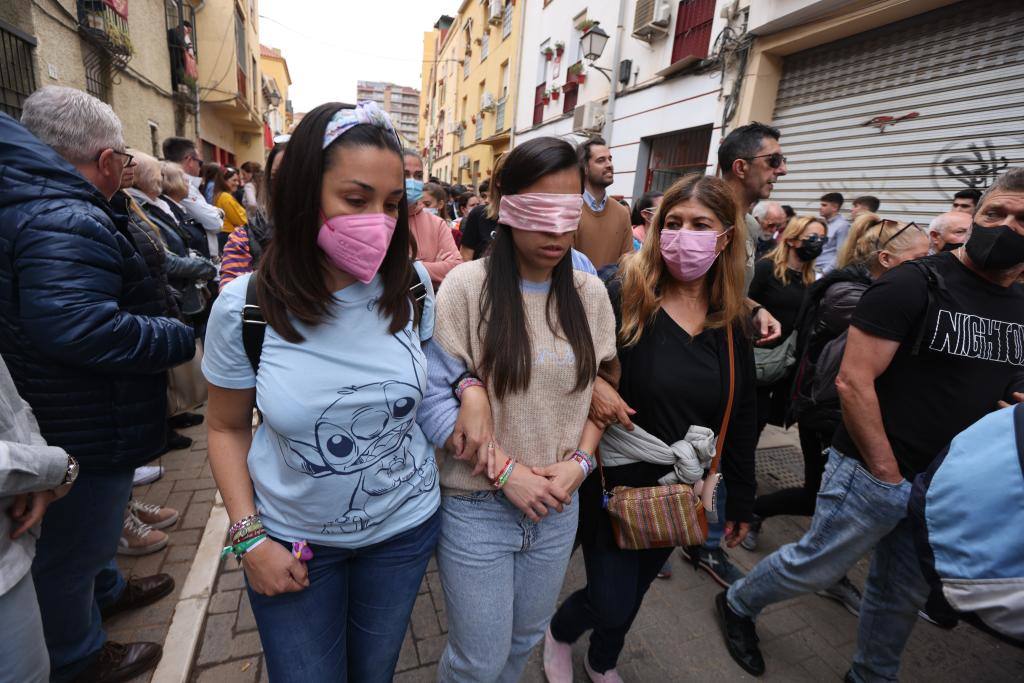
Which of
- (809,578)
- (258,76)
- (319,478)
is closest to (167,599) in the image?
(319,478)

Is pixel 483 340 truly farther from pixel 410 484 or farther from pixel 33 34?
pixel 33 34

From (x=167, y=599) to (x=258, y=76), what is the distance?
98.9ft

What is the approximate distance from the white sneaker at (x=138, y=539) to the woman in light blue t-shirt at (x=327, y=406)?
6.60ft

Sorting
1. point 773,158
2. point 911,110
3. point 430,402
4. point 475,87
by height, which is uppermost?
point 475,87

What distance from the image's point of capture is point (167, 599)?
254 cm

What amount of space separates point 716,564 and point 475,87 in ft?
80.1

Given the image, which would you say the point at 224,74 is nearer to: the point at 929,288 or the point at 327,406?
the point at 327,406

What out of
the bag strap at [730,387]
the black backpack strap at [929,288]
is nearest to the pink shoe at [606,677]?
the bag strap at [730,387]

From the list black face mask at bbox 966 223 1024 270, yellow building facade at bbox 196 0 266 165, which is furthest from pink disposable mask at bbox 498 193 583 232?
yellow building facade at bbox 196 0 266 165

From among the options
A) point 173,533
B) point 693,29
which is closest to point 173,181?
point 173,533

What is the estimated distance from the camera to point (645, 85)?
977 centimetres

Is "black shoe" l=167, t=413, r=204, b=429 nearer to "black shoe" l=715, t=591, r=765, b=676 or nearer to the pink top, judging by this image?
the pink top

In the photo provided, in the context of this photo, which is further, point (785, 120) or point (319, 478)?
point (785, 120)

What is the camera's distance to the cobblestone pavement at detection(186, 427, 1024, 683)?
2.29m
